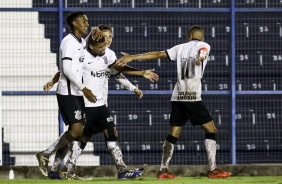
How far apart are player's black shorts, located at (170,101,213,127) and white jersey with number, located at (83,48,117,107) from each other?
0.88 metres

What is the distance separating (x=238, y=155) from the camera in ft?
62.4

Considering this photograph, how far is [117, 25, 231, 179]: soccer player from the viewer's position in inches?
590

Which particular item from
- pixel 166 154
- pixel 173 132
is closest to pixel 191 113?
pixel 173 132

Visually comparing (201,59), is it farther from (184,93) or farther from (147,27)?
(147,27)

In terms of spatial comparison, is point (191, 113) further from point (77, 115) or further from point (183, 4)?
point (183, 4)

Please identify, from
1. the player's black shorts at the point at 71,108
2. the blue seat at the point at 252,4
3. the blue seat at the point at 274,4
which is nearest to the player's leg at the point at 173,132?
the player's black shorts at the point at 71,108

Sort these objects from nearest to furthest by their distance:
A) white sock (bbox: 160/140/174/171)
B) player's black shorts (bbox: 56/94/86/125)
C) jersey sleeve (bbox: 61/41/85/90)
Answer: jersey sleeve (bbox: 61/41/85/90)
player's black shorts (bbox: 56/94/86/125)
white sock (bbox: 160/140/174/171)

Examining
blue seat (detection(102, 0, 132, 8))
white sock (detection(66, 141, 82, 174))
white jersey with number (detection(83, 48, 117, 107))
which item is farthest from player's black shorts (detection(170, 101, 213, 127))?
blue seat (detection(102, 0, 132, 8))

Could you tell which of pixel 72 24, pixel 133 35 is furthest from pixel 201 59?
pixel 133 35

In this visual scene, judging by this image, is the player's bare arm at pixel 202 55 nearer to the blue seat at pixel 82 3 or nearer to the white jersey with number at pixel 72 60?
the white jersey with number at pixel 72 60

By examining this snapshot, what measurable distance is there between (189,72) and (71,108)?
60.4 inches

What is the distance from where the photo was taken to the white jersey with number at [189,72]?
49.2 feet

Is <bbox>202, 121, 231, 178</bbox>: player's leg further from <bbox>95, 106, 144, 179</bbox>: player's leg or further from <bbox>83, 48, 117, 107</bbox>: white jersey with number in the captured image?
<bbox>83, 48, 117, 107</bbox>: white jersey with number

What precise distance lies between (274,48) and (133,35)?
1979 millimetres
